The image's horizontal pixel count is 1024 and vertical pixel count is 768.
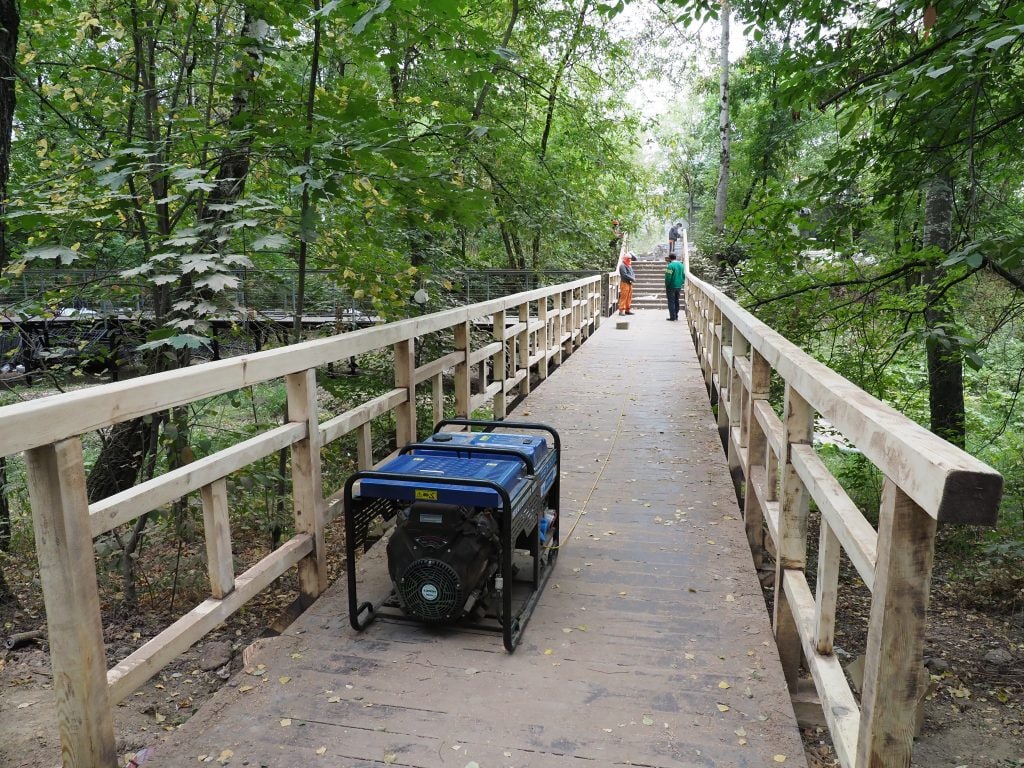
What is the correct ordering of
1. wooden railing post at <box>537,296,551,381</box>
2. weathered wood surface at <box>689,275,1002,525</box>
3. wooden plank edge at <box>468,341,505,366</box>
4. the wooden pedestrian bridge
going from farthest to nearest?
wooden railing post at <box>537,296,551,381</box> < wooden plank edge at <box>468,341,505,366</box> < the wooden pedestrian bridge < weathered wood surface at <box>689,275,1002,525</box>

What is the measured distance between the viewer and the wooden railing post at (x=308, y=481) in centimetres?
326

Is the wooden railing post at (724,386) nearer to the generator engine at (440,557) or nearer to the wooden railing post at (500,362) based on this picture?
the wooden railing post at (500,362)

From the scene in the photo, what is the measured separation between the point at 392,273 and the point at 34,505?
4.27 m

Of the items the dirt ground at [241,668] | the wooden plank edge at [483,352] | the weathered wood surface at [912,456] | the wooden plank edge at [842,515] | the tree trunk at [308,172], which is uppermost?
the tree trunk at [308,172]

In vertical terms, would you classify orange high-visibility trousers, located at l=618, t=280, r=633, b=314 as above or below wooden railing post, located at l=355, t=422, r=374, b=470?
below

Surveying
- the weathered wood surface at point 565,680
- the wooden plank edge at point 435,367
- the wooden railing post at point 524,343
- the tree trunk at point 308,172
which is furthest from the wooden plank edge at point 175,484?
the wooden railing post at point 524,343

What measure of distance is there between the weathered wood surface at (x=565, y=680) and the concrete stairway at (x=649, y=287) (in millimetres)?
21880

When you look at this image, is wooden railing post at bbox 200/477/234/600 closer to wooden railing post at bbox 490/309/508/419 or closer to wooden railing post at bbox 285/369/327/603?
wooden railing post at bbox 285/369/327/603

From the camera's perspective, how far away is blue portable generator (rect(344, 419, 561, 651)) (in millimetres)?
2932

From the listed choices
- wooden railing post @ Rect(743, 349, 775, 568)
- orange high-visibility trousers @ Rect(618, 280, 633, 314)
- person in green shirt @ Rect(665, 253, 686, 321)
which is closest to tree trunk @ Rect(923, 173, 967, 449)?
wooden railing post @ Rect(743, 349, 775, 568)

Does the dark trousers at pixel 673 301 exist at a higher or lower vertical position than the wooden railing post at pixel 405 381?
lower

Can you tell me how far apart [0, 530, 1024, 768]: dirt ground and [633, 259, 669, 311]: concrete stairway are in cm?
2013

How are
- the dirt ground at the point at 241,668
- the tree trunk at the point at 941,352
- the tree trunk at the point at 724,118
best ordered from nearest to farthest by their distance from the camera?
the dirt ground at the point at 241,668, the tree trunk at the point at 941,352, the tree trunk at the point at 724,118

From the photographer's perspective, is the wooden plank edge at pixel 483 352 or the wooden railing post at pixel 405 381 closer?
the wooden railing post at pixel 405 381
